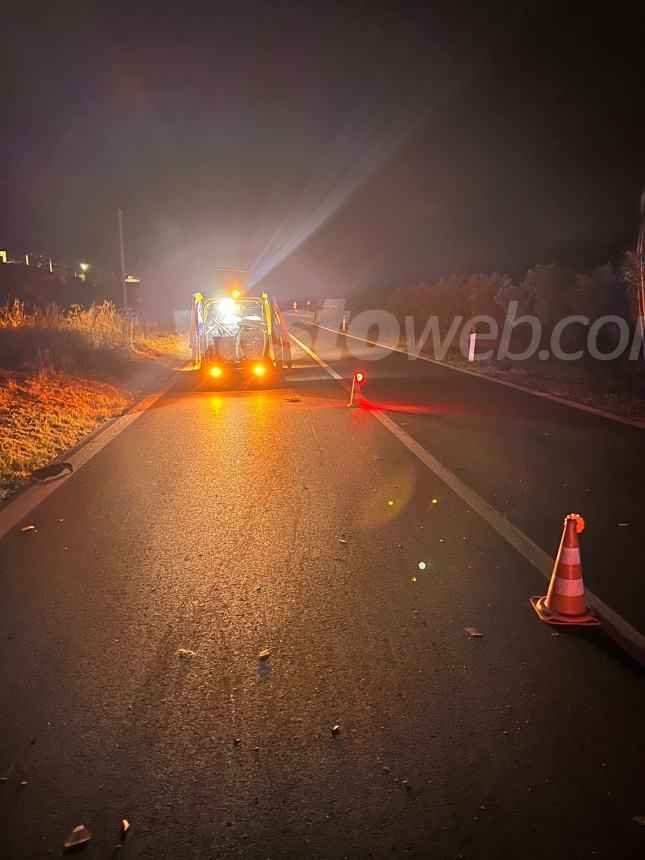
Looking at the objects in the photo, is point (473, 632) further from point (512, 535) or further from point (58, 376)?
point (58, 376)

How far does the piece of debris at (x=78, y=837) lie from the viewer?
2441 millimetres

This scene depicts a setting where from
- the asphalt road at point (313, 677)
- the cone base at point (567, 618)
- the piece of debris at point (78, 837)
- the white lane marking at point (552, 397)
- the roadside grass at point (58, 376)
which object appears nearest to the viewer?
the piece of debris at point (78, 837)

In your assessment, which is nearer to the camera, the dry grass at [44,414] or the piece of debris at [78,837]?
the piece of debris at [78,837]

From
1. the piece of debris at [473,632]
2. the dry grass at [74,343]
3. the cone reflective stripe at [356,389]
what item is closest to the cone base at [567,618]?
the piece of debris at [473,632]

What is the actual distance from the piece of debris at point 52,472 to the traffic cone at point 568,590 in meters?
5.44

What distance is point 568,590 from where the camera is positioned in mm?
4133

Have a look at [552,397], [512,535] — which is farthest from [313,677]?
[552,397]

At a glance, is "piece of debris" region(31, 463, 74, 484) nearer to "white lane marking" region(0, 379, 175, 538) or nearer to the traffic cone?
"white lane marking" region(0, 379, 175, 538)

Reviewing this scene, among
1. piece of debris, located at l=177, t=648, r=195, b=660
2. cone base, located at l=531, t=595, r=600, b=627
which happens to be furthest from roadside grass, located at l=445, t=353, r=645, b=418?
piece of debris, located at l=177, t=648, r=195, b=660

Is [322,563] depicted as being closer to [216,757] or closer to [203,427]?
[216,757]

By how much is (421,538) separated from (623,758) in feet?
8.86

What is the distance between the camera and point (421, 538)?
5.48 metres

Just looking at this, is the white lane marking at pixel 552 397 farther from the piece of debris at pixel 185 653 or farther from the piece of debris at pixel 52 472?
the piece of debris at pixel 185 653

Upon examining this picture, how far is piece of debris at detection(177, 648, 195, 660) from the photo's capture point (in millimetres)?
3664
